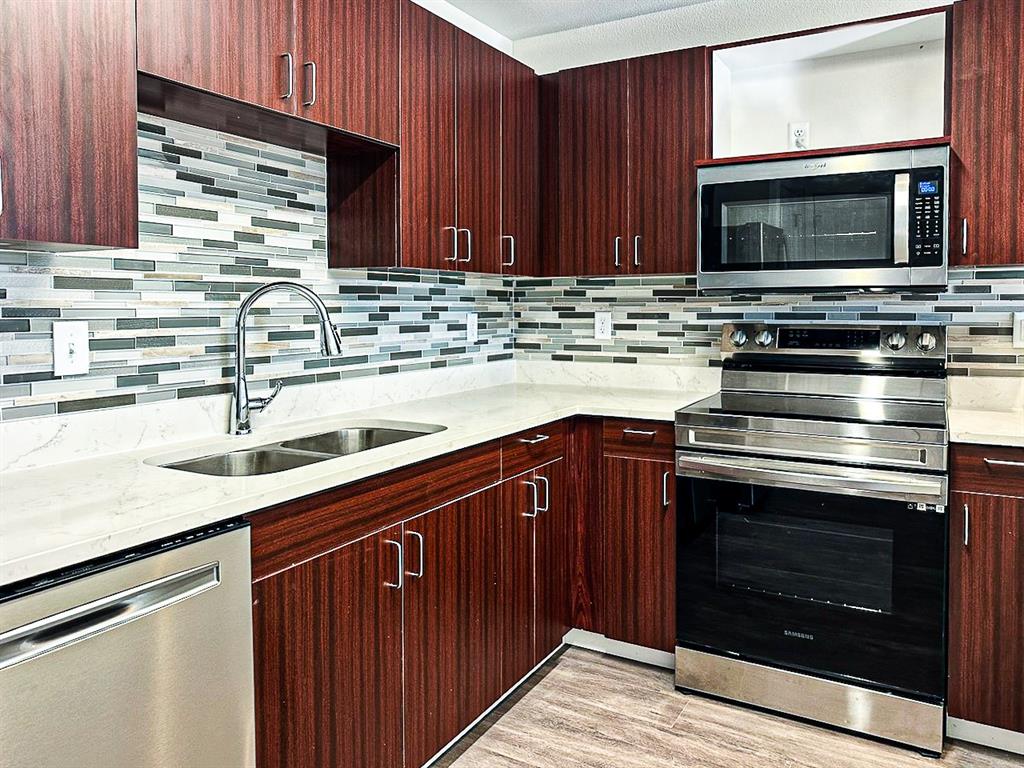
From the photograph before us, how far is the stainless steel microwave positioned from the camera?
2.43 m

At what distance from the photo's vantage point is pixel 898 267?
8.11 ft

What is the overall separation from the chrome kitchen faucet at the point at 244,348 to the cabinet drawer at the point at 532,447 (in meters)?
0.63

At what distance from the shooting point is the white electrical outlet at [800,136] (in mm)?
2924

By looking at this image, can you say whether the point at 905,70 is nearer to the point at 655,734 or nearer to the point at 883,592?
the point at 883,592

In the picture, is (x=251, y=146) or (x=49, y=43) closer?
(x=49, y=43)

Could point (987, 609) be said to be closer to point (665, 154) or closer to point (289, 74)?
point (665, 154)

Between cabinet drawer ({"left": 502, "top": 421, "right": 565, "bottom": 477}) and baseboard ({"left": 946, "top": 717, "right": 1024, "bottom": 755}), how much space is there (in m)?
1.41

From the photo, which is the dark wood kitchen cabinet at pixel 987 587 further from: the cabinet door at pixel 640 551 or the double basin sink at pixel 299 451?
the double basin sink at pixel 299 451

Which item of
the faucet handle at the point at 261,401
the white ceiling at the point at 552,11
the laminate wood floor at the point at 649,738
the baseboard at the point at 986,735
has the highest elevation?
the white ceiling at the point at 552,11

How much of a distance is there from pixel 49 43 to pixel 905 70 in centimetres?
259

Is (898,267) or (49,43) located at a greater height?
(49,43)

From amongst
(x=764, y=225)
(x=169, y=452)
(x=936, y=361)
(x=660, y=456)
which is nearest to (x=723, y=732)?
(x=660, y=456)

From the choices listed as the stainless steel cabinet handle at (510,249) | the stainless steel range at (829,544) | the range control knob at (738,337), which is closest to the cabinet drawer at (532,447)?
the stainless steel range at (829,544)

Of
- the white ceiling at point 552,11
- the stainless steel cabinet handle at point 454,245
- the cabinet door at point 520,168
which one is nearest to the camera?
the stainless steel cabinet handle at point 454,245
